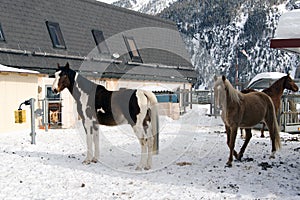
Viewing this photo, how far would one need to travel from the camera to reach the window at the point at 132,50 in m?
23.5

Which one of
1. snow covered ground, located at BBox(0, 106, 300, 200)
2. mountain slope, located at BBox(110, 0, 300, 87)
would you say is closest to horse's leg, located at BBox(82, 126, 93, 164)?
snow covered ground, located at BBox(0, 106, 300, 200)

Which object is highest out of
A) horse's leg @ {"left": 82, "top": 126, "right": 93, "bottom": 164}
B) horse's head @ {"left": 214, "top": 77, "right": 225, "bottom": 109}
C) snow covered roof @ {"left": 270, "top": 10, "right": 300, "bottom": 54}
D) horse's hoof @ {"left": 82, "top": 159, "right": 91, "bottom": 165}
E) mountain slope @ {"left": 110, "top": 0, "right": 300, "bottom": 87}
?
mountain slope @ {"left": 110, "top": 0, "right": 300, "bottom": 87}

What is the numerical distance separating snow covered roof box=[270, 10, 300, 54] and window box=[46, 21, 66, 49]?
46.9ft

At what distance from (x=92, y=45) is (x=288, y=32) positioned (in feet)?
51.3

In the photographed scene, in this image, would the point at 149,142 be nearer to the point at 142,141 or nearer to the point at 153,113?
the point at 142,141

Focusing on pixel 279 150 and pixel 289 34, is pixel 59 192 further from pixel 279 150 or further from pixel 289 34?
pixel 279 150

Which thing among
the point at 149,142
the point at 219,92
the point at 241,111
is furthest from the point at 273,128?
the point at 149,142

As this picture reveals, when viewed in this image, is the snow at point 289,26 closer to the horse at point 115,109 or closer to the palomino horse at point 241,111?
the palomino horse at point 241,111

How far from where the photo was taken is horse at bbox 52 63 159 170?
8.55 metres

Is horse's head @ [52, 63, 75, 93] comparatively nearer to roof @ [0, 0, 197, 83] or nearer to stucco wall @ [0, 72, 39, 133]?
stucco wall @ [0, 72, 39, 133]

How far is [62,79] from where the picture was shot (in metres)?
9.58

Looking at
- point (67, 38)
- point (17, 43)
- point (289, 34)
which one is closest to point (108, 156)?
point (289, 34)

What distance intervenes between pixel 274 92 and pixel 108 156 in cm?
664

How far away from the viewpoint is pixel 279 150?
10070 mm
